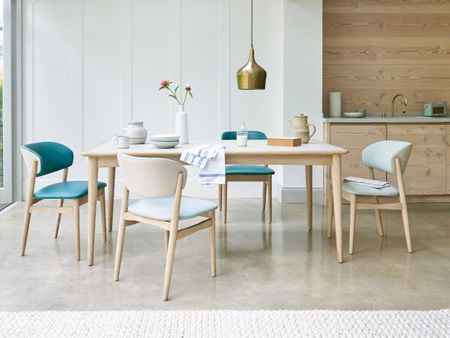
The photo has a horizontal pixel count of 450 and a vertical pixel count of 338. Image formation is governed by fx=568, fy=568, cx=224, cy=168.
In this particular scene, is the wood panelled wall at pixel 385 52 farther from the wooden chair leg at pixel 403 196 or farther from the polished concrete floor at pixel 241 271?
the wooden chair leg at pixel 403 196

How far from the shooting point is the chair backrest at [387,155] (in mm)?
4020

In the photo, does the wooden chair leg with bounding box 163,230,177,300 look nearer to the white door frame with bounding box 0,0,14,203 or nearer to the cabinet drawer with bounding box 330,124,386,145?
the cabinet drawer with bounding box 330,124,386,145

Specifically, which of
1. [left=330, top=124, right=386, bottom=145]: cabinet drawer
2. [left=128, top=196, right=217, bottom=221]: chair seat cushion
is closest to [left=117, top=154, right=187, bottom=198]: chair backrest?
[left=128, top=196, right=217, bottom=221]: chair seat cushion

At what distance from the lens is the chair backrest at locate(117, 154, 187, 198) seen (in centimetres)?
305

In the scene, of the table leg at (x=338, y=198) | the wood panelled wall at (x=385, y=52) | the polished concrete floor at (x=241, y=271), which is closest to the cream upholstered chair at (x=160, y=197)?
the polished concrete floor at (x=241, y=271)

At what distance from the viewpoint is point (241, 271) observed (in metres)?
3.61

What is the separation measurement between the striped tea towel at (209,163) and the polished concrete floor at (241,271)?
582 mm

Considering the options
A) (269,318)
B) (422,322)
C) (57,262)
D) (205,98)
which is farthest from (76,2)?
(422,322)

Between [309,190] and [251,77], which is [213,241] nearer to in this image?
[251,77]

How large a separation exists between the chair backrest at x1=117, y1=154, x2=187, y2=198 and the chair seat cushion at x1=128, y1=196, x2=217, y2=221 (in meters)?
0.15

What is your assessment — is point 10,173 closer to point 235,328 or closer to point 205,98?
point 205,98

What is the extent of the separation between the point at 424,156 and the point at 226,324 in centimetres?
385

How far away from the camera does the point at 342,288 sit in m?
3.27

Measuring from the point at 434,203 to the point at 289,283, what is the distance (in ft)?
10.7
